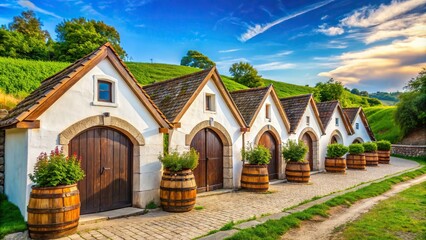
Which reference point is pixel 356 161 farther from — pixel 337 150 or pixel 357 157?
pixel 337 150

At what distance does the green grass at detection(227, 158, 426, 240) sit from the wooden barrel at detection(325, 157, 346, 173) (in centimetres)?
452

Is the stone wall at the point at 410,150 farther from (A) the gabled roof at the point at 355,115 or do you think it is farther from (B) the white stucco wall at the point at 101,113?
(B) the white stucco wall at the point at 101,113

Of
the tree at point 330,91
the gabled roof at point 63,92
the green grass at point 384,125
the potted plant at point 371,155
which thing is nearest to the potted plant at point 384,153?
the potted plant at point 371,155

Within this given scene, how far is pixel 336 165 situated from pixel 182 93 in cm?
1196

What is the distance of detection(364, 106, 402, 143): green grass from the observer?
35438 mm

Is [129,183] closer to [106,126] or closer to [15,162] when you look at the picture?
[106,126]

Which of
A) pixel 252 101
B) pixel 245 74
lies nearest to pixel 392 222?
pixel 252 101

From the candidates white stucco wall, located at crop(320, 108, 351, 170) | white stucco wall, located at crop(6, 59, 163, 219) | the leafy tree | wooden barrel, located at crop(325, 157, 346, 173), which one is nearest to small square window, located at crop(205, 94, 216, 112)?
white stucco wall, located at crop(6, 59, 163, 219)

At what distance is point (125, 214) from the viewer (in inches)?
320

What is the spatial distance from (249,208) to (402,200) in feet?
19.1

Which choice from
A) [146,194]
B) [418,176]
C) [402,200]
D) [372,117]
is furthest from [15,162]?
[372,117]

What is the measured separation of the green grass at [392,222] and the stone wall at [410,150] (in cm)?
2192

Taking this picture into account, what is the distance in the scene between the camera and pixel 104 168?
8.45m

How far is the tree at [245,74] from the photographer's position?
63.0 m
